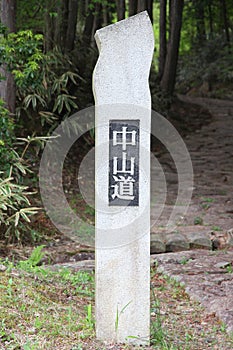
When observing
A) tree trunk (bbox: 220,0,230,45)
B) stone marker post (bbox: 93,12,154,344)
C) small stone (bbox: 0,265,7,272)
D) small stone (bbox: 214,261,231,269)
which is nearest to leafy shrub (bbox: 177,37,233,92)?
tree trunk (bbox: 220,0,230,45)

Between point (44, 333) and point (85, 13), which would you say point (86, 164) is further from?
point (44, 333)

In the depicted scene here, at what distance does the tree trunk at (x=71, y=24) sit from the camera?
10320mm

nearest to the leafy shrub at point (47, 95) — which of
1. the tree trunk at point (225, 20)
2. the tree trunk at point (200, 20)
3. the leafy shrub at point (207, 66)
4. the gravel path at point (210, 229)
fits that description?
the gravel path at point (210, 229)

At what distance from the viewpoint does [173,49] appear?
13906 millimetres

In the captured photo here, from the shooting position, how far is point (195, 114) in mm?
15344

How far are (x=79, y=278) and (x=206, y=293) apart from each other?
1216 millimetres

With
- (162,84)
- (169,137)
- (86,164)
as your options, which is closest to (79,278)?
(86,164)

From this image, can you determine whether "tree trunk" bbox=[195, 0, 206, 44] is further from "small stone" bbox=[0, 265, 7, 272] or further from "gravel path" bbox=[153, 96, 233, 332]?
"small stone" bbox=[0, 265, 7, 272]

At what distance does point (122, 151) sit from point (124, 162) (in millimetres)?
74

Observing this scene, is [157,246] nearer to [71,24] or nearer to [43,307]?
[43,307]

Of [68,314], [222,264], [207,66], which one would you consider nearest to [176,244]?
[222,264]

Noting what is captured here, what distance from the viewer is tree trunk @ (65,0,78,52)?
10320mm

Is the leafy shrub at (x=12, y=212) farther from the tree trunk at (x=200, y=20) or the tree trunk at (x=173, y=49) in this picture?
the tree trunk at (x=200, y=20)

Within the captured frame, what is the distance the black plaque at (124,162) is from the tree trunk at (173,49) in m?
10.7
